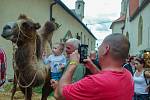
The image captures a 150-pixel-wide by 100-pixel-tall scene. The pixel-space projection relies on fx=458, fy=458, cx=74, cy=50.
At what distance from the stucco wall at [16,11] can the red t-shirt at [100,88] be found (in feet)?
49.1

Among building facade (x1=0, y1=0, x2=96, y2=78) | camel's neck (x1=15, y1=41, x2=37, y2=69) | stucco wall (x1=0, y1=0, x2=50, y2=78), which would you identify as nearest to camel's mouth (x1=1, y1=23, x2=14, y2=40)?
camel's neck (x1=15, y1=41, x2=37, y2=69)

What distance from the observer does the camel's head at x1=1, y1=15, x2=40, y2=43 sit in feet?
26.5

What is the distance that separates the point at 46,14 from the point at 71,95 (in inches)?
892

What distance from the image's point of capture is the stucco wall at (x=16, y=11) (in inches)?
800

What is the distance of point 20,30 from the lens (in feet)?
26.9

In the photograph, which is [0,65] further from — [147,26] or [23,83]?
[147,26]

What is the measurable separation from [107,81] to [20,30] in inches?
184

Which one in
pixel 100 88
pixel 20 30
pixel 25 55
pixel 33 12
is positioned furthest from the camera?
pixel 33 12

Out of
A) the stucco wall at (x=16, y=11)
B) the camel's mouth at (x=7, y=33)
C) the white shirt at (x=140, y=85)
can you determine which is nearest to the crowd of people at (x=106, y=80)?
the camel's mouth at (x=7, y=33)

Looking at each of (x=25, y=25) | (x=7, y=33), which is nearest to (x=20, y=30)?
(x=25, y=25)

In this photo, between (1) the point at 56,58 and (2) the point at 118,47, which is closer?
(2) the point at 118,47

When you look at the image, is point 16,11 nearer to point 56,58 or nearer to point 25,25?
point 56,58

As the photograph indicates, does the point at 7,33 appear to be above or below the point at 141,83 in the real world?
above

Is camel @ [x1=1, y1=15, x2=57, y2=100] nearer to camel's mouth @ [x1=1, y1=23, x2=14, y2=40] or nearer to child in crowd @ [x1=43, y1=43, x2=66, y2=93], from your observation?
camel's mouth @ [x1=1, y1=23, x2=14, y2=40]
